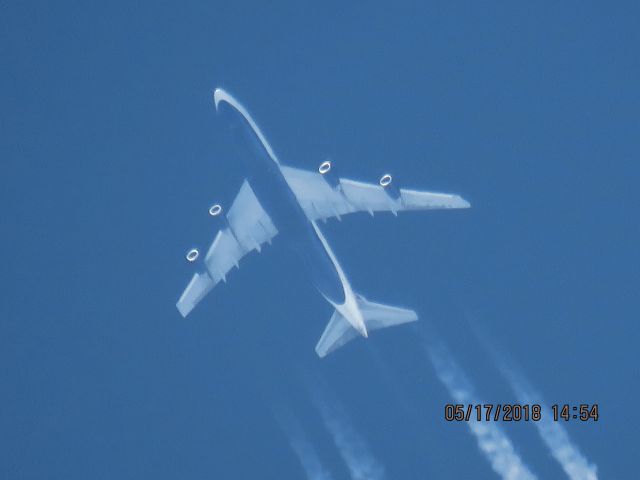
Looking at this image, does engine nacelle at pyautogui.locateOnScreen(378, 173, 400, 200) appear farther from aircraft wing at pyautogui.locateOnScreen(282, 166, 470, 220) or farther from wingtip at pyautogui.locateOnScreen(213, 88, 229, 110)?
wingtip at pyautogui.locateOnScreen(213, 88, 229, 110)

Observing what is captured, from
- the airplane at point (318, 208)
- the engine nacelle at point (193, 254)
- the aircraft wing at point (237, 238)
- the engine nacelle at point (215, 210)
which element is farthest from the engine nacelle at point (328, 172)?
the engine nacelle at point (193, 254)

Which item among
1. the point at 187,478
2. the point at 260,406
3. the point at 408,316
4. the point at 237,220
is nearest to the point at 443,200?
the point at 408,316

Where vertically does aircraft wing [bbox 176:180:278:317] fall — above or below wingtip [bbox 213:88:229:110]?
below

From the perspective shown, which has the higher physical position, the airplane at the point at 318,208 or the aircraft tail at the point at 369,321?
the airplane at the point at 318,208

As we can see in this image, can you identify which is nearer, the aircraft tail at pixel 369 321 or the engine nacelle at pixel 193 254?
the engine nacelle at pixel 193 254

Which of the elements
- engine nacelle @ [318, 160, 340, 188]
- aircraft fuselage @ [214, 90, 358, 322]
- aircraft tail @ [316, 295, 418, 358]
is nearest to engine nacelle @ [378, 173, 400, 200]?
engine nacelle @ [318, 160, 340, 188]

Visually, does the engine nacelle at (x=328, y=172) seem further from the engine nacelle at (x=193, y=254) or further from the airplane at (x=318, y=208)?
the engine nacelle at (x=193, y=254)
